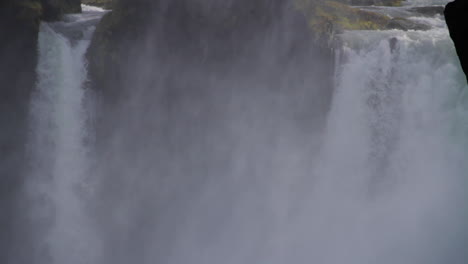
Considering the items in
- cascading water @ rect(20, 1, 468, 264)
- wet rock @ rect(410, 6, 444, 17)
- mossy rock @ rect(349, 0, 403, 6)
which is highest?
mossy rock @ rect(349, 0, 403, 6)

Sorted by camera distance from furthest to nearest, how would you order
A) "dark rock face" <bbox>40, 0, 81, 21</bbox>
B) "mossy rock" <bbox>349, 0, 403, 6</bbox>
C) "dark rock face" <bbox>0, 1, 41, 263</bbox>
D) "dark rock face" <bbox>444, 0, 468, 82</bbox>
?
1. "mossy rock" <bbox>349, 0, 403, 6</bbox>
2. "dark rock face" <bbox>40, 0, 81, 21</bbox>
3. "dark rock face" <bbox>0, 1, 41, 263</bbox>
4. "dark rock face" <bbox>444, 0, 468, 82</bbox>

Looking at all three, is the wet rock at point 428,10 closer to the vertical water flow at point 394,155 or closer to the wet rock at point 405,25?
the wet rock at point 405,25

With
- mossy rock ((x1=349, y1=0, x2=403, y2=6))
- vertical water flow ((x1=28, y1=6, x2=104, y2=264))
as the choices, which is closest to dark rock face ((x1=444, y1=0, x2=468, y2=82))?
vertical water flow ((x1=28, y1=6, x2=104, y2=264))

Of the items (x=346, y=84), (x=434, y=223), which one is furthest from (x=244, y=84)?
(x=434, y=223)

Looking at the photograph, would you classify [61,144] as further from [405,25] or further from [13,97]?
[405,25]

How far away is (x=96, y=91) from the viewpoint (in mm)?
11000

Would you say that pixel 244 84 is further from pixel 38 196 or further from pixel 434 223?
pixel 434 223

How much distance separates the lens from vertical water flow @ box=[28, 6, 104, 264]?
10.6 meters

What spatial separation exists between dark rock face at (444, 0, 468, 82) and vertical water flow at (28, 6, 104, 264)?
9675 mm

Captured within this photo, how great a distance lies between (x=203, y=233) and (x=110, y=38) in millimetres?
6438

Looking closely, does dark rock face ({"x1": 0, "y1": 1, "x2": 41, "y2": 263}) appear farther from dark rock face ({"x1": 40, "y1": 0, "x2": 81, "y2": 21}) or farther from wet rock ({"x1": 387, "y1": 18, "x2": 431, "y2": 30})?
wet rock ({"x1": 387, "y1": 18, "x2": 431, "y2": 30})

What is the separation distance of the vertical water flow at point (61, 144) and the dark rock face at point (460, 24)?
9.68m

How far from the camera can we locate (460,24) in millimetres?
3123

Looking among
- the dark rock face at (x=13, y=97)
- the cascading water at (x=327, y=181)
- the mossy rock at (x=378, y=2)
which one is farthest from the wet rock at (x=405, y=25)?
the dark rock face at (x=13, y=97)
